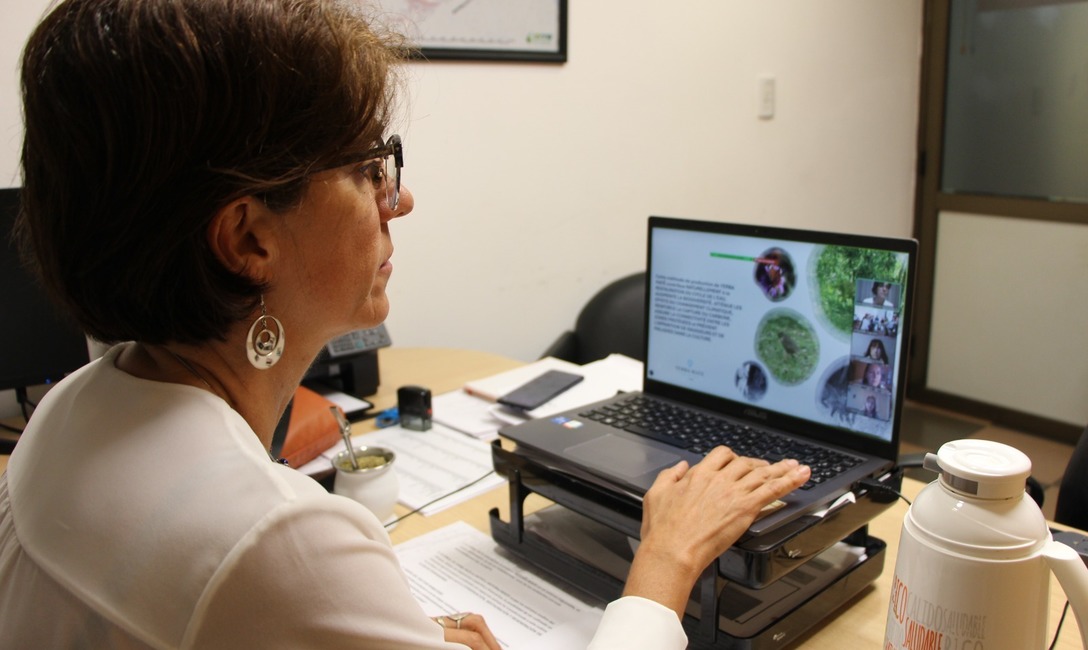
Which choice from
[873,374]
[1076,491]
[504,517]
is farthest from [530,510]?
[1076,491]

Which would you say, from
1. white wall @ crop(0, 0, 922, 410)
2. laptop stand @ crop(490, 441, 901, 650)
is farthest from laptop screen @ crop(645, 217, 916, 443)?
white wall @ crop(0, 0, 922, 410)

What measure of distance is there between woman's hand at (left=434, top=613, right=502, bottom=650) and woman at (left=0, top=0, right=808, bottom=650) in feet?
0.68

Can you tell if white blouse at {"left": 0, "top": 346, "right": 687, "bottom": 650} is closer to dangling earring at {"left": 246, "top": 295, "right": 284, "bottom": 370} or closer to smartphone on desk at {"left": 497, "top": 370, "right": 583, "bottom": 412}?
dangling earring at {"left": 246, "top": 295, "right": 284, "bottom": 370}

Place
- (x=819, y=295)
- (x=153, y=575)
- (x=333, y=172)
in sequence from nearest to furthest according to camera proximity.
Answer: (x=153, y=575) → (x=333, y=172) → (x=819, y=295)

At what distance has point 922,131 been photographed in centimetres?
365

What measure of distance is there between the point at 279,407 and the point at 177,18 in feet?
1.21

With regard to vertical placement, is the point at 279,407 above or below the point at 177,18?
below

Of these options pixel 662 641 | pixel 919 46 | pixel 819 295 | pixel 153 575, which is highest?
pixel 919 46

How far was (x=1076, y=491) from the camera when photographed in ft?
4.47

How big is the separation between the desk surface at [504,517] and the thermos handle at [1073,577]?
0.50 ft

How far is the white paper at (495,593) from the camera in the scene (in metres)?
1.00

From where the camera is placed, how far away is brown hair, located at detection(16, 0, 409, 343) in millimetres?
655

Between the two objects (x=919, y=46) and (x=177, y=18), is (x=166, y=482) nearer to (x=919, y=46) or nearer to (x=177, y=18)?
(x=177, y=18)

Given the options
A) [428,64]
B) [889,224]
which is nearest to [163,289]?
[428,64]
